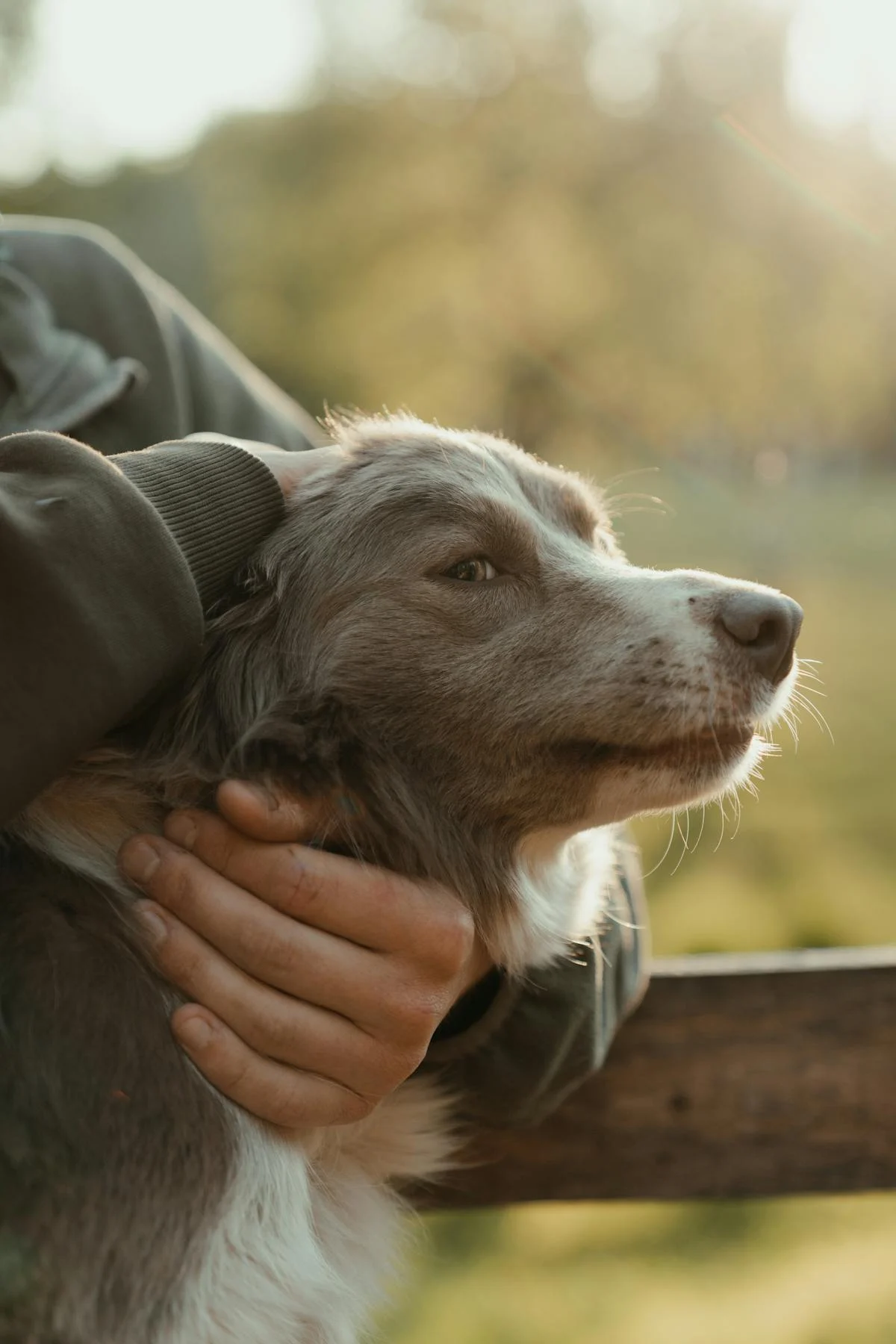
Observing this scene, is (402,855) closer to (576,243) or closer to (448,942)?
(448,942)

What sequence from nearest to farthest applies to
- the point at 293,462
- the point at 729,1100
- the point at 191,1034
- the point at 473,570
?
the point at 191,1034 → the point at 473,570 → the point at 293,462 → the point at 729,1100

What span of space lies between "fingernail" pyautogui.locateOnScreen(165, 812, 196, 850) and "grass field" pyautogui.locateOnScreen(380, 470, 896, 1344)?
3.18 feet

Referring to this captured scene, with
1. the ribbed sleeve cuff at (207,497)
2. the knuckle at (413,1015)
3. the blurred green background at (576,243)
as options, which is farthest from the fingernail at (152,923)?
the blurred green background at (576,243)

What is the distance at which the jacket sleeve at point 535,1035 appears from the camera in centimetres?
213

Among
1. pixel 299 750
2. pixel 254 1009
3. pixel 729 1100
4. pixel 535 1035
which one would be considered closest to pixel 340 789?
pixel 299 750

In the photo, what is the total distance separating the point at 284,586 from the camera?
6.62ft

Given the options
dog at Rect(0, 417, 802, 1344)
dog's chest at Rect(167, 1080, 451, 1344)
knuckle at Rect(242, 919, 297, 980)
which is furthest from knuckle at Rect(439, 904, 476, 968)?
dog's chest at Rect(167, 1080, 451, 1344)

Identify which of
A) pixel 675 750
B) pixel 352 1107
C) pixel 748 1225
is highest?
pixel 675 750

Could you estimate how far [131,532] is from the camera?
165 centimetres

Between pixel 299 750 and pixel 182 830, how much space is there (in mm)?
205

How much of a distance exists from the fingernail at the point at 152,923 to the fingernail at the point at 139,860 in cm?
4

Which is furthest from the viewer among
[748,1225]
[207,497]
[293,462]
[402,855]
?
[748,1225]

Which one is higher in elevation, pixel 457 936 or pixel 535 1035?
pixel 457 936

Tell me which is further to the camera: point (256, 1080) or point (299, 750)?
point (299, 750)
